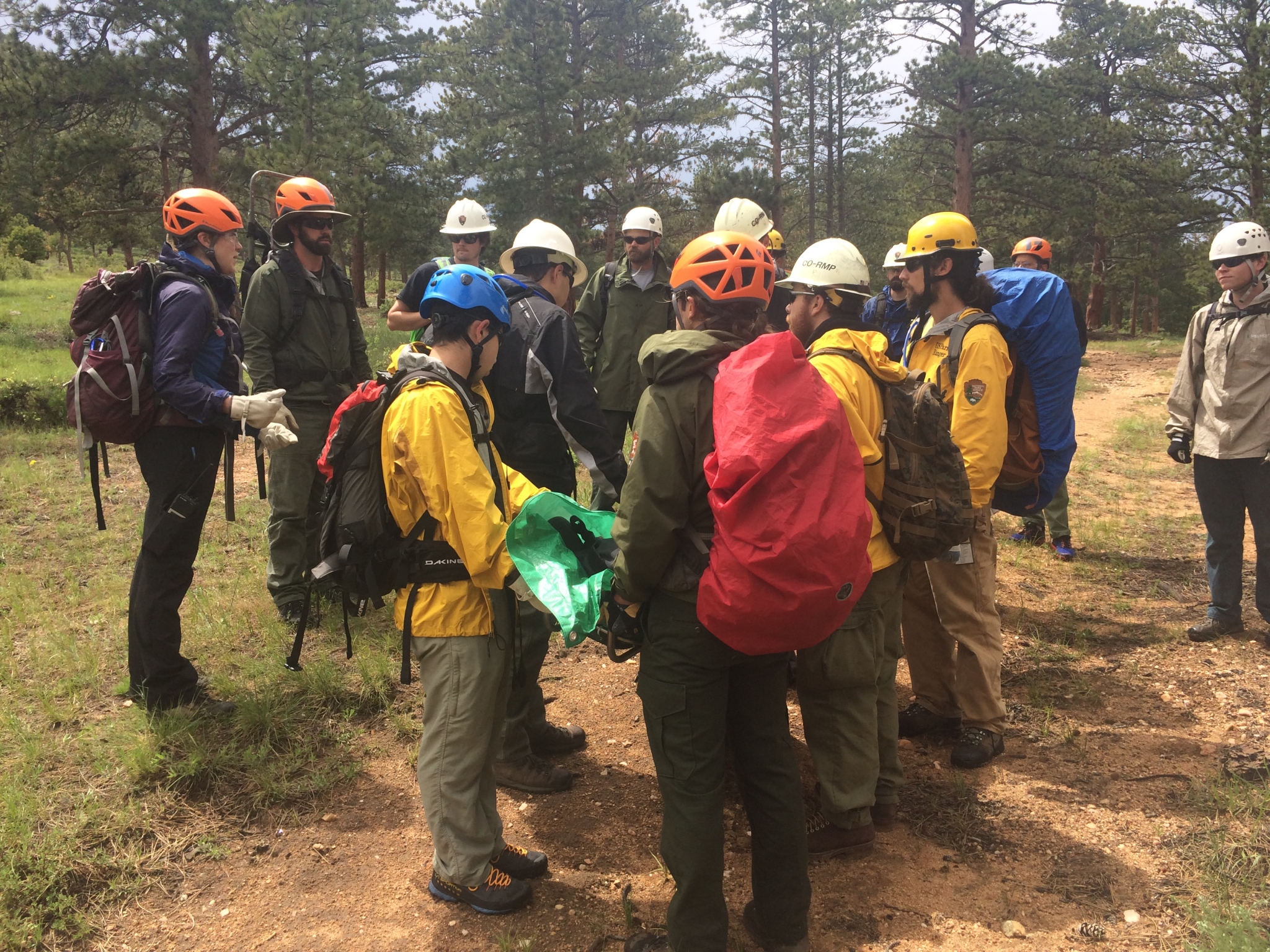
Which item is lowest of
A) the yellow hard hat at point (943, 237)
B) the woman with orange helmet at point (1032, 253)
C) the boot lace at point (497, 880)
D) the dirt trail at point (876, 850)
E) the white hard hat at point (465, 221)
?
the dirt trail at point (876, 850)

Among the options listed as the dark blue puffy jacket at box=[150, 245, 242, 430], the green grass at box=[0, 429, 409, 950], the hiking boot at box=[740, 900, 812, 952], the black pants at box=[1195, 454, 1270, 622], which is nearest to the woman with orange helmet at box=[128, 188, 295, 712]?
the dark blue puffy jacket at box=[150, 245, 242, 430]

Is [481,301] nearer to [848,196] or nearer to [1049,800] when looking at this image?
[1049,800]

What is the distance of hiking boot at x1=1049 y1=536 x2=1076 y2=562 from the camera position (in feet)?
22.8

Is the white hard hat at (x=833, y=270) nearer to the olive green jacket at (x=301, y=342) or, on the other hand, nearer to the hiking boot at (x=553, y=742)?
the hiking boot at (x=553, y=742)

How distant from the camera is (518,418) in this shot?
3.82 meters

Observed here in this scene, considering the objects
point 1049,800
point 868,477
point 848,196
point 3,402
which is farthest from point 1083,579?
point 848,196

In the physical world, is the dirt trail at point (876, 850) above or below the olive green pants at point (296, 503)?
below

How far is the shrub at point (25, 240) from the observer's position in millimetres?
28984

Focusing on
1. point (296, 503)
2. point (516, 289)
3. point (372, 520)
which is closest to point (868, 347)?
point (516, 289)

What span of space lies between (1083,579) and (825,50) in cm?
2827

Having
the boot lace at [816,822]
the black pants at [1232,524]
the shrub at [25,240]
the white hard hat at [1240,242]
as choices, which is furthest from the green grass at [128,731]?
the shrub at [25,240]

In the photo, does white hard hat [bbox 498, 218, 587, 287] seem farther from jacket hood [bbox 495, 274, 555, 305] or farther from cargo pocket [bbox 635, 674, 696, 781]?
cargo pocket [bbox 635, 674, 696, 781]

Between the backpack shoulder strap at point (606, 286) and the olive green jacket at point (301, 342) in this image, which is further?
the backpack shoulder strap at point (606, 286)

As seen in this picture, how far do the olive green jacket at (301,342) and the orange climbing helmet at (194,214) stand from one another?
872 mm
